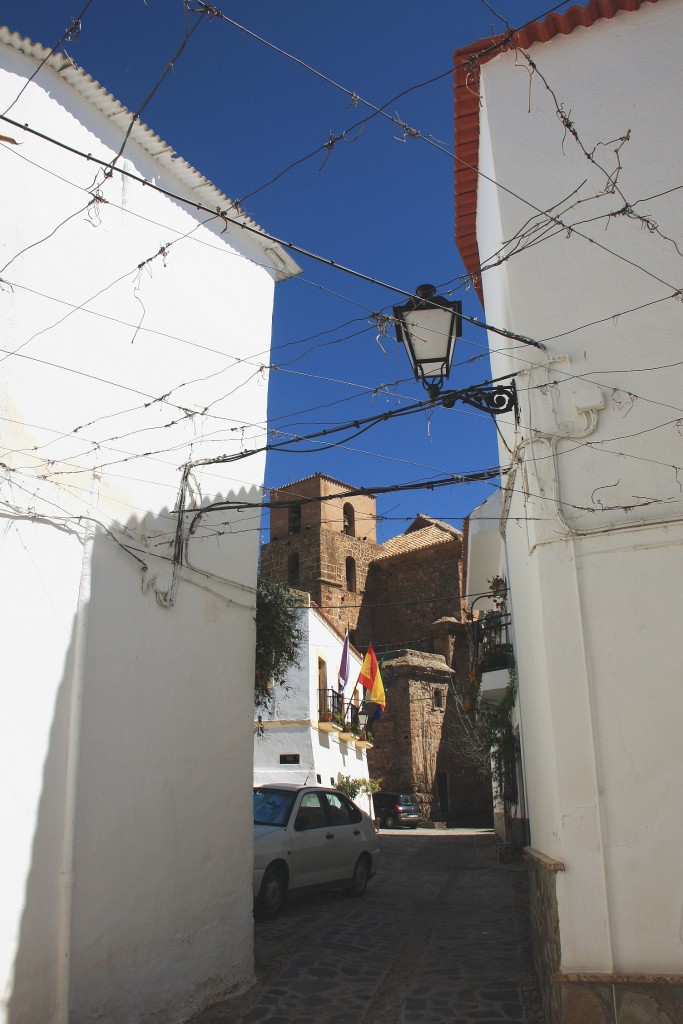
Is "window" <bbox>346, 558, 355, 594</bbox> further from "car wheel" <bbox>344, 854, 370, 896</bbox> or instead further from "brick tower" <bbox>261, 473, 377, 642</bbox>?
"car wheel" <bbox>344, 854, 370, 896</bbox>

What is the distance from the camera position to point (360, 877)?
10.8 metres

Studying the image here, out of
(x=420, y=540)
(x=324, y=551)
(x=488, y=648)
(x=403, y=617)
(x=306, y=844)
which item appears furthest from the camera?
(x=420, y=540)

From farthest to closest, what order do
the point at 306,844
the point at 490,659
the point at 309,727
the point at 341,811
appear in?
the point at 309,727
the point at 490,659
the point at 341,811
the point at 306,844

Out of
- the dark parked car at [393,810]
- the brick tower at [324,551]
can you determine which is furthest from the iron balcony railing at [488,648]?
the brick tower at [324,551]

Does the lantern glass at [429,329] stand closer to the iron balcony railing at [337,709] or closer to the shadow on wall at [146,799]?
the shadow on wall at [146,799]

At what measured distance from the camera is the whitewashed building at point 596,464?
4742mm

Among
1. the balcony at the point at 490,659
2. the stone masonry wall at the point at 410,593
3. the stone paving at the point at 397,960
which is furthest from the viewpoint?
the stone masonry wall at the point at 410,593

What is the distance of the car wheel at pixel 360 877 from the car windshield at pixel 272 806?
4.83ft

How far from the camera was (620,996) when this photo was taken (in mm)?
4531

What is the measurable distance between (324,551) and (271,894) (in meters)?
30.2

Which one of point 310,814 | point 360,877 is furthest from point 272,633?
point 360,877

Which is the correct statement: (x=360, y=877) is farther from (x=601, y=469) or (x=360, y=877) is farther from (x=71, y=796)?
(x=601, y=469)

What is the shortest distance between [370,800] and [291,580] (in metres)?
18.2

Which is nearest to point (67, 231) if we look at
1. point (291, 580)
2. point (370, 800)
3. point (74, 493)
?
point (74, 493)
